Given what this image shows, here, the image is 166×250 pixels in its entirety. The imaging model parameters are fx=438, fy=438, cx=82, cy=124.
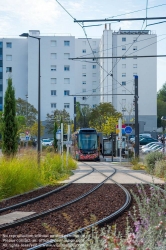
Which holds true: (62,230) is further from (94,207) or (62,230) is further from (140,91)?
(140,91)

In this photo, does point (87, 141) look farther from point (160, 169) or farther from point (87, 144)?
point (160, 169)

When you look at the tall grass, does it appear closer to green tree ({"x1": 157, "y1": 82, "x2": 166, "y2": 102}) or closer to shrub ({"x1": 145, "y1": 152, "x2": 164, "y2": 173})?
shrub ({"x1": 145, "y1": 152, "x2": 164, "y2": 173})

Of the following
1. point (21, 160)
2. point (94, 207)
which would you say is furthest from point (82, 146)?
point (94, 207)

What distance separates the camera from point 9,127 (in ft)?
73.7

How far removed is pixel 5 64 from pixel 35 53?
5781 millimetres

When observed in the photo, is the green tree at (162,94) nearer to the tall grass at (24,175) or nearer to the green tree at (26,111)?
the green tree at (26,111)

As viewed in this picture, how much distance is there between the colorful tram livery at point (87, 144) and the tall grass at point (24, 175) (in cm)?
1743

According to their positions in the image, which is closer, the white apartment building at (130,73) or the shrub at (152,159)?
the shrub at (152,159)

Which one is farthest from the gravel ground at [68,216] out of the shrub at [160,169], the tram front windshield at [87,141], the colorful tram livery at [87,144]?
the tram front windshield at [87,141]

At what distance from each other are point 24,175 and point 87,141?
2352 centimetres

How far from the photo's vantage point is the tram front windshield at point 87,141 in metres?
37.8

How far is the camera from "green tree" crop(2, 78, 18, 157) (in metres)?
22.1

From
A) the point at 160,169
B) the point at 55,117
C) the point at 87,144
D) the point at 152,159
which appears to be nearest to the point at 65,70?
the point at 55,117

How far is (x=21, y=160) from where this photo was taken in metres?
15.7
